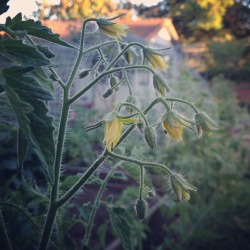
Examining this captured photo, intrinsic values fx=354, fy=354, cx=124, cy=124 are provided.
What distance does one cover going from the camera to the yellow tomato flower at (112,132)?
0.46 metres

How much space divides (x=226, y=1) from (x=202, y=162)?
771 millimetres

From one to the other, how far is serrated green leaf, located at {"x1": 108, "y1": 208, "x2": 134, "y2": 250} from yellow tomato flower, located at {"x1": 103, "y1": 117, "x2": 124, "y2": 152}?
16cm

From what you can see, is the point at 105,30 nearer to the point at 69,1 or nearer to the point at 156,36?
the point at 69,1

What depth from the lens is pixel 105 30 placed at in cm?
55

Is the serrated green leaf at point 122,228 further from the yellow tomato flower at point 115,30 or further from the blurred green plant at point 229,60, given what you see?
the blurred green plant at point 229,60

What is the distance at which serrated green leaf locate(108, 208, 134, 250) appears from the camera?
54cm

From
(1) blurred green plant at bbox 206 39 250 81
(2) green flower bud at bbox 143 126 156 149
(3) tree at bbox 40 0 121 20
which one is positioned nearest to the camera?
(2) green flower bud at bbox 143 126 156 149

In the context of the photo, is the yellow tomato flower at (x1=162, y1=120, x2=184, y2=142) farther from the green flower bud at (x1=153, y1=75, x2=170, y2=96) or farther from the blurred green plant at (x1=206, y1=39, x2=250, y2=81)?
the blurred green plant at (x1=206, y1=39, x2=250, y2=81)

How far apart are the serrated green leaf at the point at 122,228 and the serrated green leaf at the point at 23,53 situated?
0.93 feet

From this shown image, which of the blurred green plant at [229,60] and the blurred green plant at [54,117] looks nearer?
the blurred green plant at [54,117]

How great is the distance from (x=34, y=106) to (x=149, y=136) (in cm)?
17

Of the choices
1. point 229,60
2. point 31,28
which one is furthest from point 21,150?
point 229,60

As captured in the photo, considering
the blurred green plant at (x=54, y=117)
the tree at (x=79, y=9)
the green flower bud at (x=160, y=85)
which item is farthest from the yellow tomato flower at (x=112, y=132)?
the tree at (x=79, y=9)

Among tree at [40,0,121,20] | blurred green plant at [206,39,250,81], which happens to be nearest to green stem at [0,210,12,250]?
tree at [40,0,121,20]
